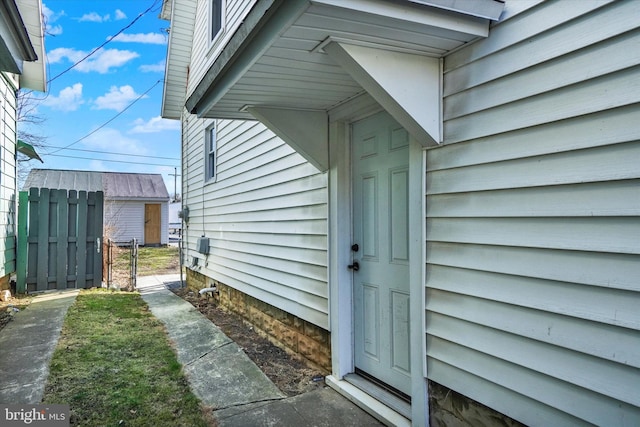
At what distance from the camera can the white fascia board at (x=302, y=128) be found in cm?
312

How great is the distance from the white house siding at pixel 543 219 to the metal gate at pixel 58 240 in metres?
7.37

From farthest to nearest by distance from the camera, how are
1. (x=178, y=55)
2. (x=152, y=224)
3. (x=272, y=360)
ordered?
(x=152, y=224) < (x=178, y=55) < (x=272, y=360)

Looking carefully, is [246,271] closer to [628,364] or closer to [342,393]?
[342,393]

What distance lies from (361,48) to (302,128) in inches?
54.1

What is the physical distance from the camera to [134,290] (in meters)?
8.22

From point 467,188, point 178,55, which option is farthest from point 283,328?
point 178,55

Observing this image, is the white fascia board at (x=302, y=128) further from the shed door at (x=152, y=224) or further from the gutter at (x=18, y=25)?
the shed door at (x=152, y=224)

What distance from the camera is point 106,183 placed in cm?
1981

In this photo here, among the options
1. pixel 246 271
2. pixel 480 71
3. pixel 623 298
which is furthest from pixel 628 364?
pixel 246 271

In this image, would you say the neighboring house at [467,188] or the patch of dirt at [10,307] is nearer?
the neighboring house at [467,188]

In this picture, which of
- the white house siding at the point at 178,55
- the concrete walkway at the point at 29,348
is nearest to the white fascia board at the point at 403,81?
the concrete walkway at the point at 29,348

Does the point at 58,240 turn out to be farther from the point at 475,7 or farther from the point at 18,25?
the point at 475,7

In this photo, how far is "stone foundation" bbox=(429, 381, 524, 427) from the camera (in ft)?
6.27

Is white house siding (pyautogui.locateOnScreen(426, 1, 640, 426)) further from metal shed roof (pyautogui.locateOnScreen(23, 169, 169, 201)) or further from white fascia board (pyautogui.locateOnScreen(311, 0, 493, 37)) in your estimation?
metal shed roof (pyautogui.locateOnScreen(23, 169, 169, 201))
